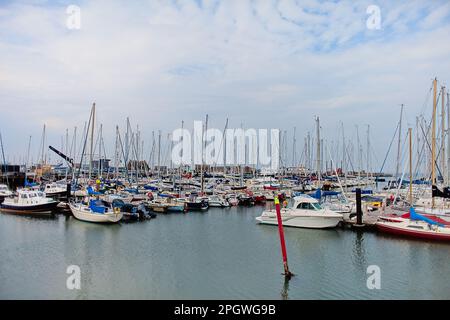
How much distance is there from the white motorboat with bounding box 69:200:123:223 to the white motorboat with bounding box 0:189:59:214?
4.44 m

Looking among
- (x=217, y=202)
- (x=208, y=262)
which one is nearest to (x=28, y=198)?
(x=217, y=202)

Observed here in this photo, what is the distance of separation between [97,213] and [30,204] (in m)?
8.67

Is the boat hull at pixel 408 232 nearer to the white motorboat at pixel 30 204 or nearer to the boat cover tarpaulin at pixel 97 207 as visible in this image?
the boat cover tarpaulin at pixel 97 207

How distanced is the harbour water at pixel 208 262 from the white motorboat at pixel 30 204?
14.6ft

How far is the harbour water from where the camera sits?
522 inches

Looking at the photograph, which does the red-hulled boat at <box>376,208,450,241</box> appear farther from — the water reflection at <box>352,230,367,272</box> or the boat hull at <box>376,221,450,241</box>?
the water reflection at <box>352,230,367,272</box>

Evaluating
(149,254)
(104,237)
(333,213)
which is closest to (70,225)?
(104,237)

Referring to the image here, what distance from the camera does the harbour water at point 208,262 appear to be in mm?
13266

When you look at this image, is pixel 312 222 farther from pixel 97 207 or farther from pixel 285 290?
pixel 97 207

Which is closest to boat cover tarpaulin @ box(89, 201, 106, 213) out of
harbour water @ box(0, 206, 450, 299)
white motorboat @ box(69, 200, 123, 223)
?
white motorboat @ box(69, 200, 123, 223)

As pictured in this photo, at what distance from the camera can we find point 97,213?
27.1m

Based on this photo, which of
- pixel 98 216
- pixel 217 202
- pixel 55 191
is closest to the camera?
pixel 98 216

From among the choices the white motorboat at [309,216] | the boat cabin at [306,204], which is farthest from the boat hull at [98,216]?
the boat cabin at [306,204]
